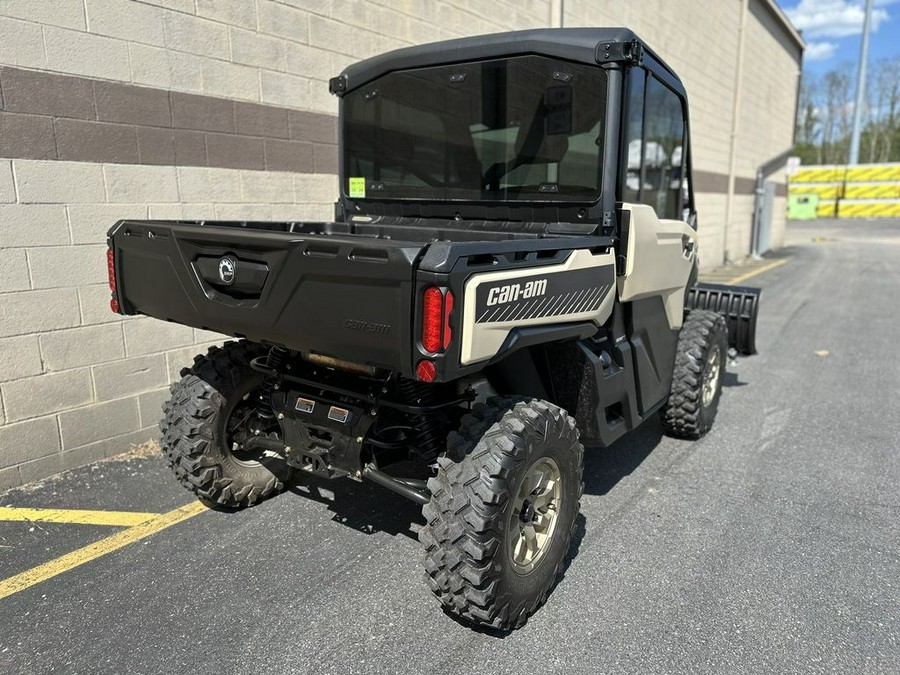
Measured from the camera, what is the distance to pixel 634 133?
3373mm

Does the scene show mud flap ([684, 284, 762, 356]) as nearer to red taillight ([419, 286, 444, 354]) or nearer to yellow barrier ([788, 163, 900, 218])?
red taillight ([419, 286, 444, 354])

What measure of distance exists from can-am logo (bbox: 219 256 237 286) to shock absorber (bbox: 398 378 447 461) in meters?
0.82

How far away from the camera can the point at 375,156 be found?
13.0 ft

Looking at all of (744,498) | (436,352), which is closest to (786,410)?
(744,498)

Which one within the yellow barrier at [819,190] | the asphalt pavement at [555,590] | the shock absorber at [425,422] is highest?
the yellow barrier at [819,190]

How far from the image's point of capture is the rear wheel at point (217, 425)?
337cm

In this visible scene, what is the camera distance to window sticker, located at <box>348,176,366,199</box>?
4074 mm

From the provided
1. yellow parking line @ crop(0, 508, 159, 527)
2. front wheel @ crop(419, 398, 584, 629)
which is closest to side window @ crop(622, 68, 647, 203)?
front wheel @ crop(419, 398, 584, 629)

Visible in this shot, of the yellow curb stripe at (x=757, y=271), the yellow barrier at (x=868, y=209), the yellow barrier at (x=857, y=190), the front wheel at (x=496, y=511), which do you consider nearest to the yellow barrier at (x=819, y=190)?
the yellow barrier at (x=857, y=190)

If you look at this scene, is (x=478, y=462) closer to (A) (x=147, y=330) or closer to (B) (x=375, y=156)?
(B) (x=375, y=156)

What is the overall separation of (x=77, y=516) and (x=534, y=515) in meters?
2.63

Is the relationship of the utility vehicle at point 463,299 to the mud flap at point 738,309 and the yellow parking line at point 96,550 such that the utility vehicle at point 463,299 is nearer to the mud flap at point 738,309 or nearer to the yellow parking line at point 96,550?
the yellow parking line at point 96,550

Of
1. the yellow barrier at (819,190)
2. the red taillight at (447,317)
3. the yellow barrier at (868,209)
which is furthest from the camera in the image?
the yellow barrier at (819,190)

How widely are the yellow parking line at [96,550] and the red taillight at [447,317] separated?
90.4 inches
